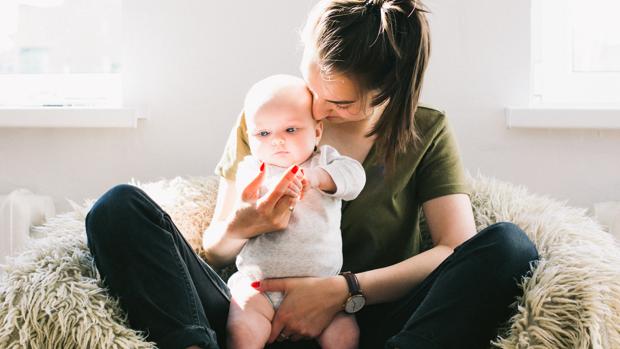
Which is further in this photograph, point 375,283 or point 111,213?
point 375,283

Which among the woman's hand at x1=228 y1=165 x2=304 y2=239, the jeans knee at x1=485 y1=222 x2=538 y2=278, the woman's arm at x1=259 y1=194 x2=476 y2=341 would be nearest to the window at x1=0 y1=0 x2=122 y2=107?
the woman's hand at x1=228 y1=165 x2=304 y2=239

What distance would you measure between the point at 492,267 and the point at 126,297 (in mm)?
603

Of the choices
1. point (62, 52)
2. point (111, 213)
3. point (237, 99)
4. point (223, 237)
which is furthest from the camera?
point (62, 52)

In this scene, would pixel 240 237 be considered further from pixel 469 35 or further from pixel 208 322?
pixel 469 35

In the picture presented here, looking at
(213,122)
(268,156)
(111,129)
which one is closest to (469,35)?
(213,122)

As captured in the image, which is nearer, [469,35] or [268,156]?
[268,156]

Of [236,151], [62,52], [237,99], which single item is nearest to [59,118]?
[62,52]

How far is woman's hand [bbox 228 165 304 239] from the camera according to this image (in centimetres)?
128

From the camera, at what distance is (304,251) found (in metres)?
1.34

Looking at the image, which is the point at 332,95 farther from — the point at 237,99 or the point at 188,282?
the point at 237,99

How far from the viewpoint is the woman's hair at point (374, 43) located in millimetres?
1288

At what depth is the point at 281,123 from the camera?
1.34 metres

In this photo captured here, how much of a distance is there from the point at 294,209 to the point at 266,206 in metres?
0.08

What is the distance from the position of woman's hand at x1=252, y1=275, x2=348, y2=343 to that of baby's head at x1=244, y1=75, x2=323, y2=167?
22 cm
